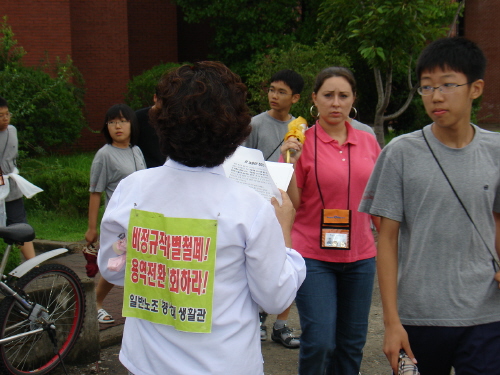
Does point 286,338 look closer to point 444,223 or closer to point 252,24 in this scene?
point 444,223

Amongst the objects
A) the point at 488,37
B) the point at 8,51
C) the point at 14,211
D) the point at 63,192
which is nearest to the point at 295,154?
the point at 14,211

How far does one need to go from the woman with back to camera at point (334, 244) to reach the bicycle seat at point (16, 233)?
1927 millimetres

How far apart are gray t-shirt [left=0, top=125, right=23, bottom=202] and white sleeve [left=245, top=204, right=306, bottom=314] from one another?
474cm

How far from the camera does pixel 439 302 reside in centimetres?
262

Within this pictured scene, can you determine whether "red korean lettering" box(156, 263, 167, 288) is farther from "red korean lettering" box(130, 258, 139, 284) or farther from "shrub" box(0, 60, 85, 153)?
"shrub" box(0, 60, 85, 153)

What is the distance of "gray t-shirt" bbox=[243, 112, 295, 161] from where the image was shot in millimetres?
5402

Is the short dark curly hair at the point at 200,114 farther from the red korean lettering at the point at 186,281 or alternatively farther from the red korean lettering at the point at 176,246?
the red korean lettering at the point at 186,281

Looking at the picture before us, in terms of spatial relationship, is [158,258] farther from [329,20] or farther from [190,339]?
[329,20]

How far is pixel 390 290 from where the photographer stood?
2678 millimetres

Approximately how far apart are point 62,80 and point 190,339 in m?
13.6

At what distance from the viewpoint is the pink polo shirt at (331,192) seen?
3.76 meters

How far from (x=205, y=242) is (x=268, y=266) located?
0.72ft

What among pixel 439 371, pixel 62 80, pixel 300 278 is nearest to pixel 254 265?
pixel 300 278

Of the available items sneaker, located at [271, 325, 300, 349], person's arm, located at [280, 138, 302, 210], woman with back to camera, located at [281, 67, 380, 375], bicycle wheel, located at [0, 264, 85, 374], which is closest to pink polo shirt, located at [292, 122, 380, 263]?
woman with back to camera, located at [281, 67, 380, 375]
